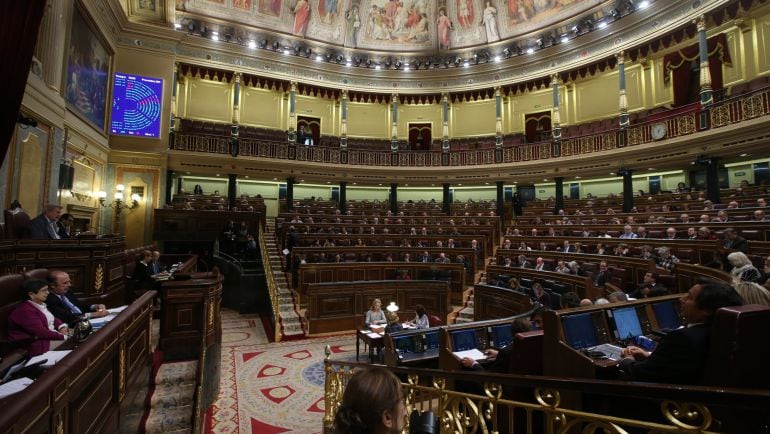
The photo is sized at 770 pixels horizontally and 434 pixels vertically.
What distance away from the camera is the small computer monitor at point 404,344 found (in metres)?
5.37

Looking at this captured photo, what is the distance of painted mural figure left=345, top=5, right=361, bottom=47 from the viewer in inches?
719

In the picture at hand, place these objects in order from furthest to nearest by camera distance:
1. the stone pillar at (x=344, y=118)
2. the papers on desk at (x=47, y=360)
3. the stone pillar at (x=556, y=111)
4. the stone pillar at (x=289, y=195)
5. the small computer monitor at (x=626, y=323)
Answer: the stone pillar at (x=344, y=118)
the stone pillar at (x=289, y=195)
the stone pillar at (x=556, y=111)
the small computer monitor at (x=626, y=323)
the papers on desk at (x=47, y=360)

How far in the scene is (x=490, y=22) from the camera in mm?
17859

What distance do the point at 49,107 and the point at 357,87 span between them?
43.3ft

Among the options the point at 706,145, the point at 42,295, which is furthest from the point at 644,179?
the point at 42,295

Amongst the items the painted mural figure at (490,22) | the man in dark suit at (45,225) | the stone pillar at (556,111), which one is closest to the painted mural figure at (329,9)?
the painted mural figure at (490,22)

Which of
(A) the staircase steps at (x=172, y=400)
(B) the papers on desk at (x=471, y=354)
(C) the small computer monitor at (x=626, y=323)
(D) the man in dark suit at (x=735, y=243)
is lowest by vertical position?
A: (A) the staircase steps at (x=172, y=400)

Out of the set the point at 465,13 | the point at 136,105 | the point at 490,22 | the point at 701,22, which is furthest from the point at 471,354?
the point at 465,13

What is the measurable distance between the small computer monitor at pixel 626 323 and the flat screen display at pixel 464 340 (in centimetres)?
162

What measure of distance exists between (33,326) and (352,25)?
1866 centimetres

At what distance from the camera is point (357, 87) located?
1872 cm

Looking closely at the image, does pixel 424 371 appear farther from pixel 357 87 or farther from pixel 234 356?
pixel 357 87

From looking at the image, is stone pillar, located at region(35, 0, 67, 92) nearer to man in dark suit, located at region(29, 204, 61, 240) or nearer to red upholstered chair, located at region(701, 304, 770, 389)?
man in dark suit, located at region(29, 204, 61, 240)

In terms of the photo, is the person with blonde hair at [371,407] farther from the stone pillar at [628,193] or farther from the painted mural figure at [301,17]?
the painted mural figure at [301,17]
